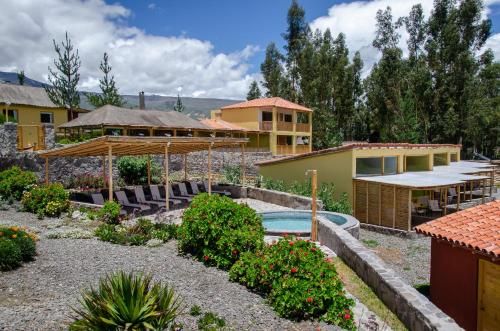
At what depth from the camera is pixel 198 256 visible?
9461 mm

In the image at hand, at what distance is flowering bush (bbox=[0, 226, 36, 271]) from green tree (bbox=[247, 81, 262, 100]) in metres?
54.0

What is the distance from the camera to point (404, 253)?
1664 cm

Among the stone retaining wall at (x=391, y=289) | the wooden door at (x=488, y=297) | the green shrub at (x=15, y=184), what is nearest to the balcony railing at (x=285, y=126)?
the green shrub at (x=15, y=184)

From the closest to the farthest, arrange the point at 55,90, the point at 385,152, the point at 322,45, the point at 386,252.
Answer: the point at 386,252 → the point at 385,152 → the point at 55,90 → the point at 322,45

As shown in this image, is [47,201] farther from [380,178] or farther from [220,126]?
[220,126]

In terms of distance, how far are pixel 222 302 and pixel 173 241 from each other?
432 cm

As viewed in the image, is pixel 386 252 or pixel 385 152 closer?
pixel 386 252

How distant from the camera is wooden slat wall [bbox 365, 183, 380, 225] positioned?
2152 centimetres

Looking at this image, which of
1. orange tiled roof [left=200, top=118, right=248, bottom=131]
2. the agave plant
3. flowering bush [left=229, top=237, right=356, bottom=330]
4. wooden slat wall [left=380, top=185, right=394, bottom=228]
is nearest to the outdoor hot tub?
wooden slat wall [left=380, top=185, right=394, bottom=228]

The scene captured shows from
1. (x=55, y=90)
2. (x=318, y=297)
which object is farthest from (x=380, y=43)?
(x=318, y=297)

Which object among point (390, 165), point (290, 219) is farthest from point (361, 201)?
point (290, 219)

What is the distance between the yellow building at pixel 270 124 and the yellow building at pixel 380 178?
54.2ft

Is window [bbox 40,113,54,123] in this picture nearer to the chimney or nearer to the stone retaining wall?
the chimney

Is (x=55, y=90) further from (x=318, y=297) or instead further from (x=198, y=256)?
(x=318, y=297)
